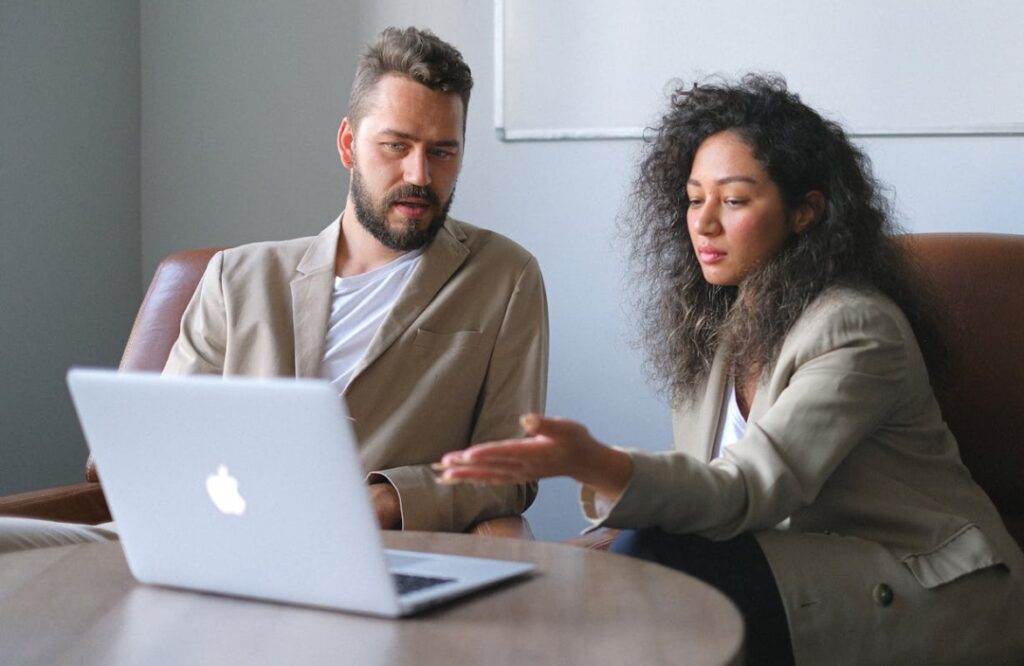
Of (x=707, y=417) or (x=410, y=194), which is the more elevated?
(x=410, y=194)

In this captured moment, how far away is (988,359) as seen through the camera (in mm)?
2184

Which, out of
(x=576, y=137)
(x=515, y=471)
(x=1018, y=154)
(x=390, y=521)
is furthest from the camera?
(x=576, y=137)

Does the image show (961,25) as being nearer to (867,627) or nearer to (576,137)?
(576,137)

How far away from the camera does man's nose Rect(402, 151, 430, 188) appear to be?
231 cm

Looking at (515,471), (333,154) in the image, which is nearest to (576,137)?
(333,154)

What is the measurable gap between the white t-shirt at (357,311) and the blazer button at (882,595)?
92cm

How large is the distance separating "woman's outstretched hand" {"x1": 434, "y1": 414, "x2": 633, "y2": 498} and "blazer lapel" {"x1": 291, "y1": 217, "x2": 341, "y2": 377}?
830 mm

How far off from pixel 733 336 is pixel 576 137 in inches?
40.3

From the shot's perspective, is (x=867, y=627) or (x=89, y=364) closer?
(x=867, y=627)

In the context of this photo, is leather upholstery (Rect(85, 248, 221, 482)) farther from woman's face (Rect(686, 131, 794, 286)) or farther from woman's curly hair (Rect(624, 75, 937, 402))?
woman's face (Rect(686, 131, 794, 286))

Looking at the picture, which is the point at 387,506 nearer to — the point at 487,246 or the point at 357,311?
the point at 357,311

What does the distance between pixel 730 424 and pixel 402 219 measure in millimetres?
669

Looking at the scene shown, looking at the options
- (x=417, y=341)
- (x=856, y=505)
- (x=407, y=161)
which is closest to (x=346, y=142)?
(x=407, y=161)

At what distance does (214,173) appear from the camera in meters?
3.46
